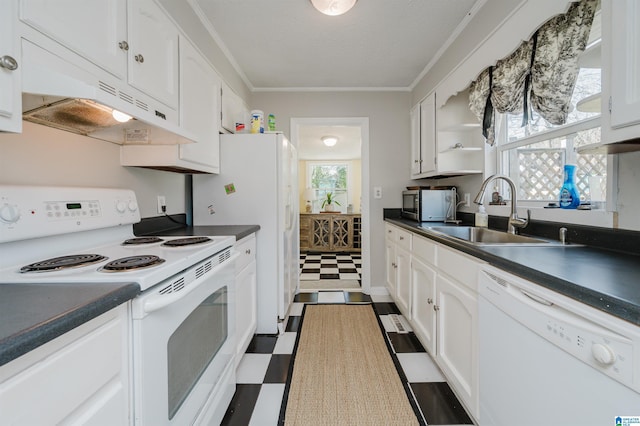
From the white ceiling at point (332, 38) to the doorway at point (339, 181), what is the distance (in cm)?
53

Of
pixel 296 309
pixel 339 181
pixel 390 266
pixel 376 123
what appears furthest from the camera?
pixel 339 181

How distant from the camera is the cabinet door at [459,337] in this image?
1.24 metres

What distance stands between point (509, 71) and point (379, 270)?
2.14 m

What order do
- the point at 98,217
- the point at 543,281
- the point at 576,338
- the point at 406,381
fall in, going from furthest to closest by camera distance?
the point at 406,381, the point at 98,217, the point at 543,281, the point at 576,338

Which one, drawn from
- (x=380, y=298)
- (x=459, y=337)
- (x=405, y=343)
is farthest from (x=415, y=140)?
(x=459, y=337)

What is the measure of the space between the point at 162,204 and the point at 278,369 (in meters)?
1.30

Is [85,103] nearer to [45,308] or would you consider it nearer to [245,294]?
[45,308]

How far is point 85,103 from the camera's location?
0.91 m

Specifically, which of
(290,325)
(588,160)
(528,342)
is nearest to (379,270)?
(290,325)

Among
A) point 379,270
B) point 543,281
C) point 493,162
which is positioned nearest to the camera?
point 543,281

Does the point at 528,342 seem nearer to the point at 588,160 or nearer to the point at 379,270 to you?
the point at 588,160

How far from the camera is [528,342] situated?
0.90 metres

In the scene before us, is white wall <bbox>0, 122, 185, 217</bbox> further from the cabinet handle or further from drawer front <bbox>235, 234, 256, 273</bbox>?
drawer front <bbox>235, 234, 256, 273</bbox>

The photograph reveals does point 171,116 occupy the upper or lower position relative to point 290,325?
upper
